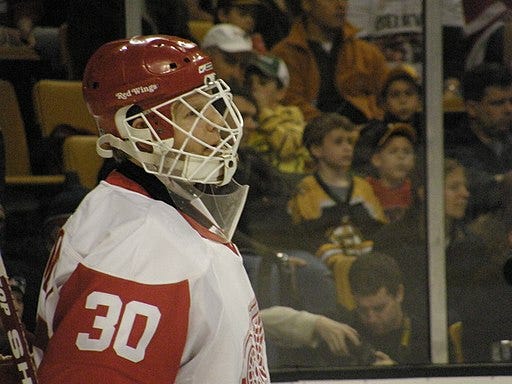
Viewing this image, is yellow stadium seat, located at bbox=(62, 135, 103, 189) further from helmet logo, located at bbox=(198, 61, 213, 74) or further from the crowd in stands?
helmet logo, located at bbox=(198, 61, 213, 74)

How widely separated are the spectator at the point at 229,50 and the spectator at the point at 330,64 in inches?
3.9

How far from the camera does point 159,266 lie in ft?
5.64

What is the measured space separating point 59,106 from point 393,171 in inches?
42.5

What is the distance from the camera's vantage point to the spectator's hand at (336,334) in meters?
3.76

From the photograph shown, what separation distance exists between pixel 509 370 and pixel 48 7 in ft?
5.95

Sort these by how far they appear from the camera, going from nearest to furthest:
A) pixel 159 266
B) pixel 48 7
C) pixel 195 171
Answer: pixel 159 266 < pixel 195 171 < pixel 48 7

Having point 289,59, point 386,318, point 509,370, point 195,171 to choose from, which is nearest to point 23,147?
point 289,59

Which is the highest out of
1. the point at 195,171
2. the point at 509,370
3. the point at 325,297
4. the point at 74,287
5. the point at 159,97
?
the point at 159,97

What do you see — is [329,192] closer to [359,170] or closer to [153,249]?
[359,170]

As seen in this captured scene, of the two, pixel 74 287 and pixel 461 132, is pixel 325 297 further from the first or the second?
pixel 74 287

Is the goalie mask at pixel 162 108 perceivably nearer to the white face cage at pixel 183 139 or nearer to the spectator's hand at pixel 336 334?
the white face cage at pixel 183 139

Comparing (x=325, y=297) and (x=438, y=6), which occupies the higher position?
(x=438, y=6)

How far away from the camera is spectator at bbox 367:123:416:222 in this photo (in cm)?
379

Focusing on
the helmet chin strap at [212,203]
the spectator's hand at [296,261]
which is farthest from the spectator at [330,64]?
the helmet chin strap at [212,203]
